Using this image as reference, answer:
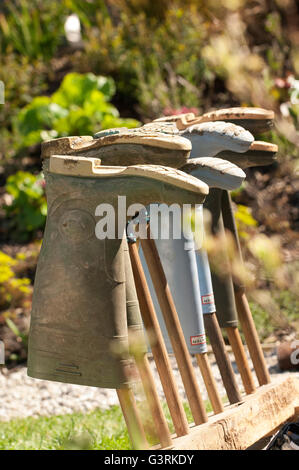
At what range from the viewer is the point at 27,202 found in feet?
19.4

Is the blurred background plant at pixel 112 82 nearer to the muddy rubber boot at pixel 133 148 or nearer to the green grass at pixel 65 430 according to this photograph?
the green grass at pixel 65 430

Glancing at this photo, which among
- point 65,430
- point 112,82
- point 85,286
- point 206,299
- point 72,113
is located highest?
point 112,82

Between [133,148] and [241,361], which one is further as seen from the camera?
[241,361]

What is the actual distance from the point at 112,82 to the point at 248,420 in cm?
512

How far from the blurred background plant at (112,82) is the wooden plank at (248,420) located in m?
2.21

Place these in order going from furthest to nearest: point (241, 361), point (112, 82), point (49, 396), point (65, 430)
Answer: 1. point (112, 82)
2. point (49, 396)
3. point (65, 430)
4. point (241, 361)

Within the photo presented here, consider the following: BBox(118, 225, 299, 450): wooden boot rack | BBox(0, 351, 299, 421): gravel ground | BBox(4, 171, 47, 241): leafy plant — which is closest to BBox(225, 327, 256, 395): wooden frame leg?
BBox(118, 225, 299, 450): wooden boot rack

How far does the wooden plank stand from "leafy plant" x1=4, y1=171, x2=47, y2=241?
3.59m

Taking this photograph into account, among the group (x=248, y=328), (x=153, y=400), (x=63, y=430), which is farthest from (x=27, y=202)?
(x=153, y=400)

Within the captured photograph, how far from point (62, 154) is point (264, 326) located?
3090 mm

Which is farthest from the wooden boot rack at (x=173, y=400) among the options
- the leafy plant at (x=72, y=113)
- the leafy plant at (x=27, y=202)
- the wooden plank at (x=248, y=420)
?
the leafy plant at (x=72, y=113)

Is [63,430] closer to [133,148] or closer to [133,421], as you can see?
[133,421]

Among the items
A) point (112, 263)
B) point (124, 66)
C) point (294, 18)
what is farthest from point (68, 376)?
point (124, 66)

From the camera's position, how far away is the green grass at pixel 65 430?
279 centimetres
